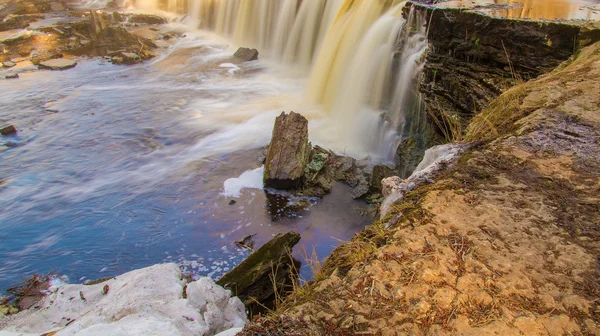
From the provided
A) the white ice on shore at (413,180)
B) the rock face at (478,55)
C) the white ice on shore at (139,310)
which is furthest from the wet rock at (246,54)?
the white ice on shore at (413,180)

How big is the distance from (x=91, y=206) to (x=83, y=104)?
5875 mm

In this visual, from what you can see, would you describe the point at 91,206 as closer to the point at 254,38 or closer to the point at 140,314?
the point at 140,314

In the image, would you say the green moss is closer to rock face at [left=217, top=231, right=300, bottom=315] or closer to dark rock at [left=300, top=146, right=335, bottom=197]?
rock face at [left=217, top=231, right=300, bottom=315]

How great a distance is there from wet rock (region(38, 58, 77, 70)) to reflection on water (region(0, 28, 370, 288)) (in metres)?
0.52

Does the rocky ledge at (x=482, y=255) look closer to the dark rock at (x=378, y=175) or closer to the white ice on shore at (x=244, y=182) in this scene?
the dark rock at (x=378, y=175)

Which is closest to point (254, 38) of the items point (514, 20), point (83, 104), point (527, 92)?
point (83, 104)

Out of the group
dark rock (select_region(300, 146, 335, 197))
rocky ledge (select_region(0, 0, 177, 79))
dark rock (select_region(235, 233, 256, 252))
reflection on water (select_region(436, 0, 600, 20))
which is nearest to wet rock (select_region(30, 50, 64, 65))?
rocky ledge (select_region(0, 0, 177, 79))

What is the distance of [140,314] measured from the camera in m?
3.67

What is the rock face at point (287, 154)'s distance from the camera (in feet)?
25.8

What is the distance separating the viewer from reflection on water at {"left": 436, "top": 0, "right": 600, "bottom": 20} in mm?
6197

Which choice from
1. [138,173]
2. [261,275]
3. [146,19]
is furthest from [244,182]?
[146,19]

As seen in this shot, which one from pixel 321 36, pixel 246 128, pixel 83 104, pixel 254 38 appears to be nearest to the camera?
pixel 246 128

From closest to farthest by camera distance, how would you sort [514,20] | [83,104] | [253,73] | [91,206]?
[514,20] < [91,206] < [83,104] < [253,73]

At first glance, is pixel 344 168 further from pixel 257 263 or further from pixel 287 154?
pixel 257 263
